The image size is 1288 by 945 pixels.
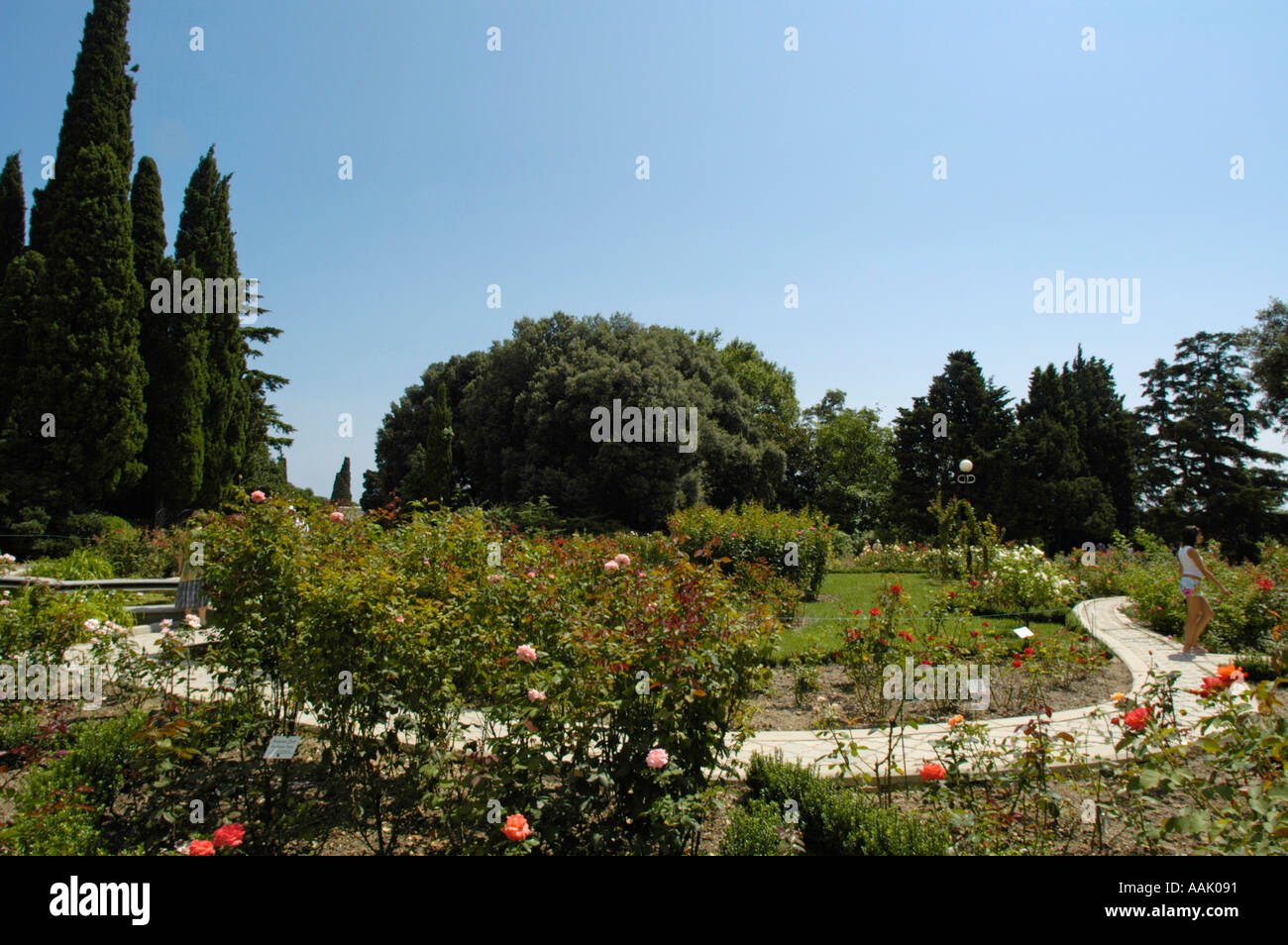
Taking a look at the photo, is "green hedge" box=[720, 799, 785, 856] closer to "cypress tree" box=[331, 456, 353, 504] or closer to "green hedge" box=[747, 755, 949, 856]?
"green hedge" box=[747, 755, 949, 856]

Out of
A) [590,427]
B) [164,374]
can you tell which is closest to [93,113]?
[164,374]

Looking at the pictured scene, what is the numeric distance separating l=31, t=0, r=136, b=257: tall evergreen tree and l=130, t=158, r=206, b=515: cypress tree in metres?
1.07

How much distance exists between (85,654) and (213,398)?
15853mm

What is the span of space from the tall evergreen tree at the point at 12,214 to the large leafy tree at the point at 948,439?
29437 millimetres

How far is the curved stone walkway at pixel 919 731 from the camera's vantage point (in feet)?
13.2

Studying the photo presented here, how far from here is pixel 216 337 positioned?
64.3ft

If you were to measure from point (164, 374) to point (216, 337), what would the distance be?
6.38 feet

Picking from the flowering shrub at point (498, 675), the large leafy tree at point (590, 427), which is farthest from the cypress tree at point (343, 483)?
the flowering shrub at point (498, 675)

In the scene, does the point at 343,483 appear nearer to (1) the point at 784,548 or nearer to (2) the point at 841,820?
(1) the point at 784,548

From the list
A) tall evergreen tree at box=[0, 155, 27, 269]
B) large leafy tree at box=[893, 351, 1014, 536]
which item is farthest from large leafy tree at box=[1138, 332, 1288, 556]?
tall evergreen tree at box=[0, 155, 27, 269]

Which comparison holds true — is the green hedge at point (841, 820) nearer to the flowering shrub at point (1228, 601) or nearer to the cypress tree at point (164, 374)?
the flowering shrub at point (1228, 601)

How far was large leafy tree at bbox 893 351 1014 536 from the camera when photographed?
26.7 meters

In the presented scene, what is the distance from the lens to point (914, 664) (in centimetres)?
496
